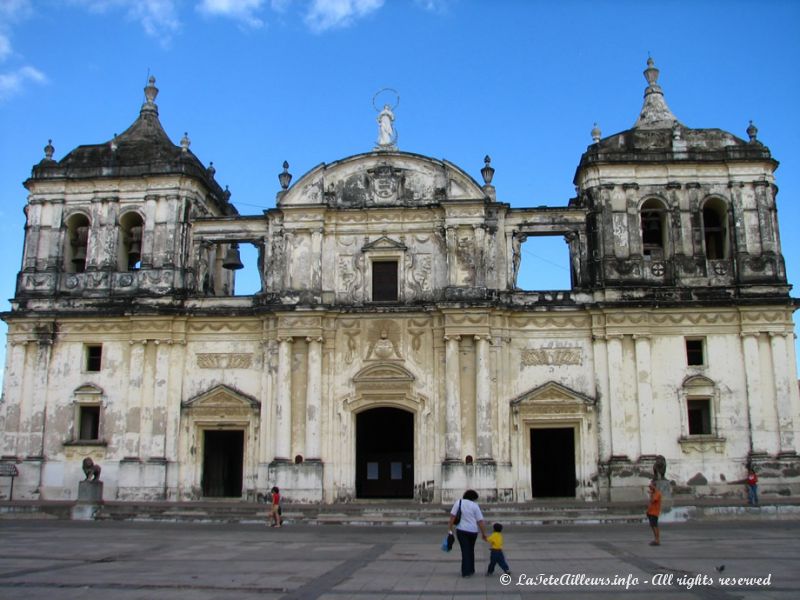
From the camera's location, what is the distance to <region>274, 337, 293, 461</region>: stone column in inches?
1075

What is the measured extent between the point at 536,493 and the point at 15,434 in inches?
763

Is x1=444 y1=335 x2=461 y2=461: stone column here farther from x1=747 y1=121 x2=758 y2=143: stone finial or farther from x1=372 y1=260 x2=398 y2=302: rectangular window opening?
x1=747 y1=121 x2=758 y2=143: stone finial

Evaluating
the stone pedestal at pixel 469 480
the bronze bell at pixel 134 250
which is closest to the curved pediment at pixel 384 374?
the stone pedestal at pixel 469 480

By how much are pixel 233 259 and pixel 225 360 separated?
439 centimetres

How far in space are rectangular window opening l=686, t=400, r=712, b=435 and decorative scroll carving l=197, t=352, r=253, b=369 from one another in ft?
52.5

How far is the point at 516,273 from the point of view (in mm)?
29359

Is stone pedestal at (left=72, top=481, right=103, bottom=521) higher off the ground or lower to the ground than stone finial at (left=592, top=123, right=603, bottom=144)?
lower

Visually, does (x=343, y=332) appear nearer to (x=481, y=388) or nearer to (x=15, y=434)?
(x=481, y=388)

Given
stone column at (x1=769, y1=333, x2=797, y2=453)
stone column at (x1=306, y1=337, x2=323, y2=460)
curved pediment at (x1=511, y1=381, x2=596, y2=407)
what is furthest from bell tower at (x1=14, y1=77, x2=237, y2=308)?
stone column at (x1=769, y1=333, x2=797, y2=453)

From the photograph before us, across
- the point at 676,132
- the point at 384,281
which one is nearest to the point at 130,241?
the point at 384,281

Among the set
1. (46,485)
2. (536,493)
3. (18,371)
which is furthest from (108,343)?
(536,493)

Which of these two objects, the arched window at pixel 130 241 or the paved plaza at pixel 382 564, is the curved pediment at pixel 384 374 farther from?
the arched window at pixel 130 241

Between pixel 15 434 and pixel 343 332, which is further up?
pixel 343 332

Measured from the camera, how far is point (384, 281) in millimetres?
29484
